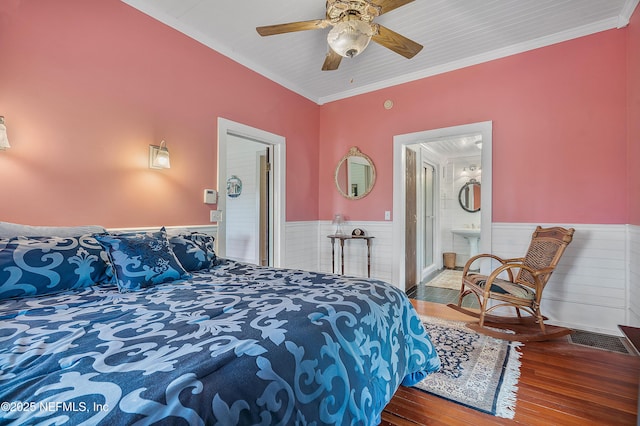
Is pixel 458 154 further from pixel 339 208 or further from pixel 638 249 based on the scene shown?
pixel 638 249

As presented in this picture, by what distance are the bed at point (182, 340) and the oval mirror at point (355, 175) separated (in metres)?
2.55

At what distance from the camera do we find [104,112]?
2.27 meters

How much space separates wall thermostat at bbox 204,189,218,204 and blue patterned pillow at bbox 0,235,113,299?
4.27 feet

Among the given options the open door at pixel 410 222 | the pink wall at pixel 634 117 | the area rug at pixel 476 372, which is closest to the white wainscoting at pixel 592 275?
the pink wall at pixel 634 117

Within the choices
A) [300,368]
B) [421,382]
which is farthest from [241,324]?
Result: [421,382]

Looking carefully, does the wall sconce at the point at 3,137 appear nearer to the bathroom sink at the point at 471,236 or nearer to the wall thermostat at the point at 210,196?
the wall thermostat at the point at 210,196

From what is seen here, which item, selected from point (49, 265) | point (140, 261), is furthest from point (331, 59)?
point (49, 265)

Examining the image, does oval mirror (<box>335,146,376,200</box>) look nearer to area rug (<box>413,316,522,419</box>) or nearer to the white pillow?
area rug (<box>413,316,522,419</box>)

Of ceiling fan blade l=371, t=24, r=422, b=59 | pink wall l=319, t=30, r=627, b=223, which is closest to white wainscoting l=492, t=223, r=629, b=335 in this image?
pink wall l=319, t=30, r=627, b=223

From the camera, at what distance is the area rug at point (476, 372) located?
175cm

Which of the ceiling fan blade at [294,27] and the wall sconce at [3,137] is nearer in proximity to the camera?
the wall sconce at [3,137]

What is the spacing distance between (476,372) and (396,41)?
261 cm

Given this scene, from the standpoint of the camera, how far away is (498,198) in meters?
3.29

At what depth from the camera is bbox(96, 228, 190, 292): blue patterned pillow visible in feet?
5.19
